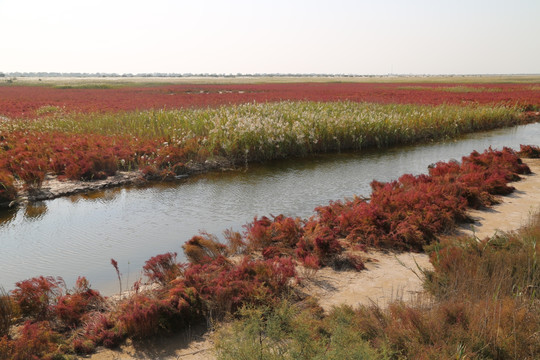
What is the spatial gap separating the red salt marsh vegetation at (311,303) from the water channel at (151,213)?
1.11 metres

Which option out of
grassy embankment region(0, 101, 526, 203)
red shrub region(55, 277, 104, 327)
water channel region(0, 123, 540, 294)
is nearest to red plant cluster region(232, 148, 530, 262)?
water channel region(0, 123, 540, 294)

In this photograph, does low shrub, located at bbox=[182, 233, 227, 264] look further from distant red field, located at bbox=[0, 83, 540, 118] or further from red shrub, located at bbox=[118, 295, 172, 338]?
distant red field, located at bbox=[0, 83, 540, 118]

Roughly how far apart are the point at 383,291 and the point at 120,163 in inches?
393

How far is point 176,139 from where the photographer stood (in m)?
14.7

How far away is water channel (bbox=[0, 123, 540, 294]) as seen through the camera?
662cm

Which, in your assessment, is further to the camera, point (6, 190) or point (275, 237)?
point (6, 190)

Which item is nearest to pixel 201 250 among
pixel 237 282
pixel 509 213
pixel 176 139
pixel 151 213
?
pixel 237 282

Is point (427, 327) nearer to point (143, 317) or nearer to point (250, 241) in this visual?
point (143, 317)

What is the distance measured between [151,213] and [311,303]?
5561 mm

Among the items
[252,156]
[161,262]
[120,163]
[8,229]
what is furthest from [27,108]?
[161,262]

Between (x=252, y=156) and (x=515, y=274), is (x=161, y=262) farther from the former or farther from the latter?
(x=252, y=156)

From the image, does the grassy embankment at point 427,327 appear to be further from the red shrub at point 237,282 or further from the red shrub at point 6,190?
the red shrub at point 6,190

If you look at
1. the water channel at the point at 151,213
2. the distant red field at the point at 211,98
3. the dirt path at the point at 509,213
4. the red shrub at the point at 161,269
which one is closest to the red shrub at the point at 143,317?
the red shrub at the point at 161,269

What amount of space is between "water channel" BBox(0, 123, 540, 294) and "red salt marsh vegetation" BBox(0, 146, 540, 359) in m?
1.11
